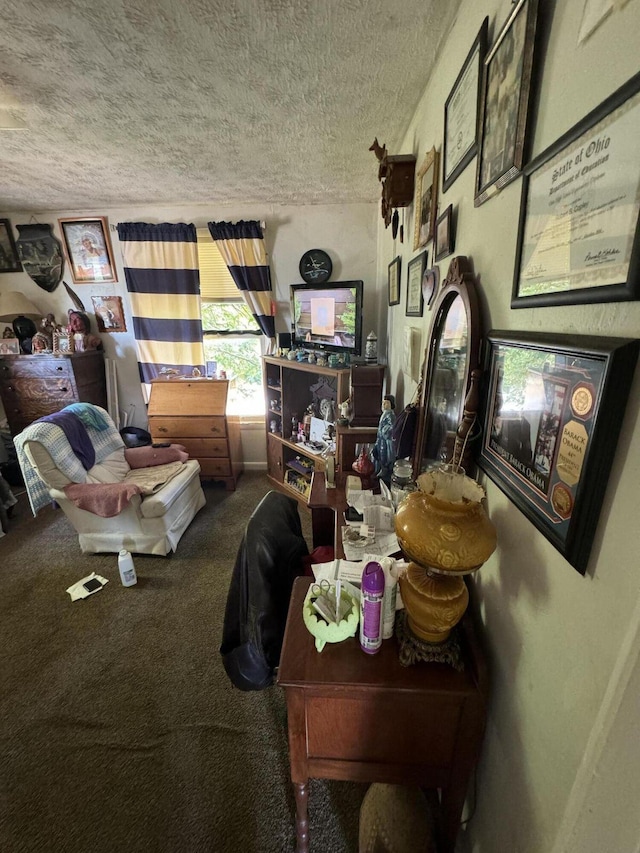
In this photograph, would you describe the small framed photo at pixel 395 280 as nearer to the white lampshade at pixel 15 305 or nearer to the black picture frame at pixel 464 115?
the black picture frame at pixel 464 115

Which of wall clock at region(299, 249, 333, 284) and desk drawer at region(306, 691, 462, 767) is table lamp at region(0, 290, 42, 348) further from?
desk drawer at region(306, 691, 462, 767)

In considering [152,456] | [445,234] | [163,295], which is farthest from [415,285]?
[163,295]

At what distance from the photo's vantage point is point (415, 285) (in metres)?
1.50

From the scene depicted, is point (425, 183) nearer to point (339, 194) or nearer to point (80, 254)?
point (339, 194)

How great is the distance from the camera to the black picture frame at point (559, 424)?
413 millimetres

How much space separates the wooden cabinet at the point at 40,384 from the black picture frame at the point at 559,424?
340cm

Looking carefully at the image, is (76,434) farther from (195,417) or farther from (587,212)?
(587,212)

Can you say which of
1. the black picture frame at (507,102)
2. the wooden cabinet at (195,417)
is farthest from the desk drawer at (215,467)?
the black picture frame at (507,102)

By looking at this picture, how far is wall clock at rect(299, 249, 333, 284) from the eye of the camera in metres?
2.89

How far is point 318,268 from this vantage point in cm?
291

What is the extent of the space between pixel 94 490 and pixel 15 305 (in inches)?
85.9

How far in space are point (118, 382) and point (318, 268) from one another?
89.4 inches

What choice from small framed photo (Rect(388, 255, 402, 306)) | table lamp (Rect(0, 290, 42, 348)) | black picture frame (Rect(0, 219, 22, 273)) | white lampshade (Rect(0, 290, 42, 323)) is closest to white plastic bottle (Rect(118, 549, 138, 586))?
small framed photo (Rect(388, 255, 402, 306))

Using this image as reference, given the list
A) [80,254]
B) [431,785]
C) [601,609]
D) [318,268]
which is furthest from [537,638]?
[80,254]
